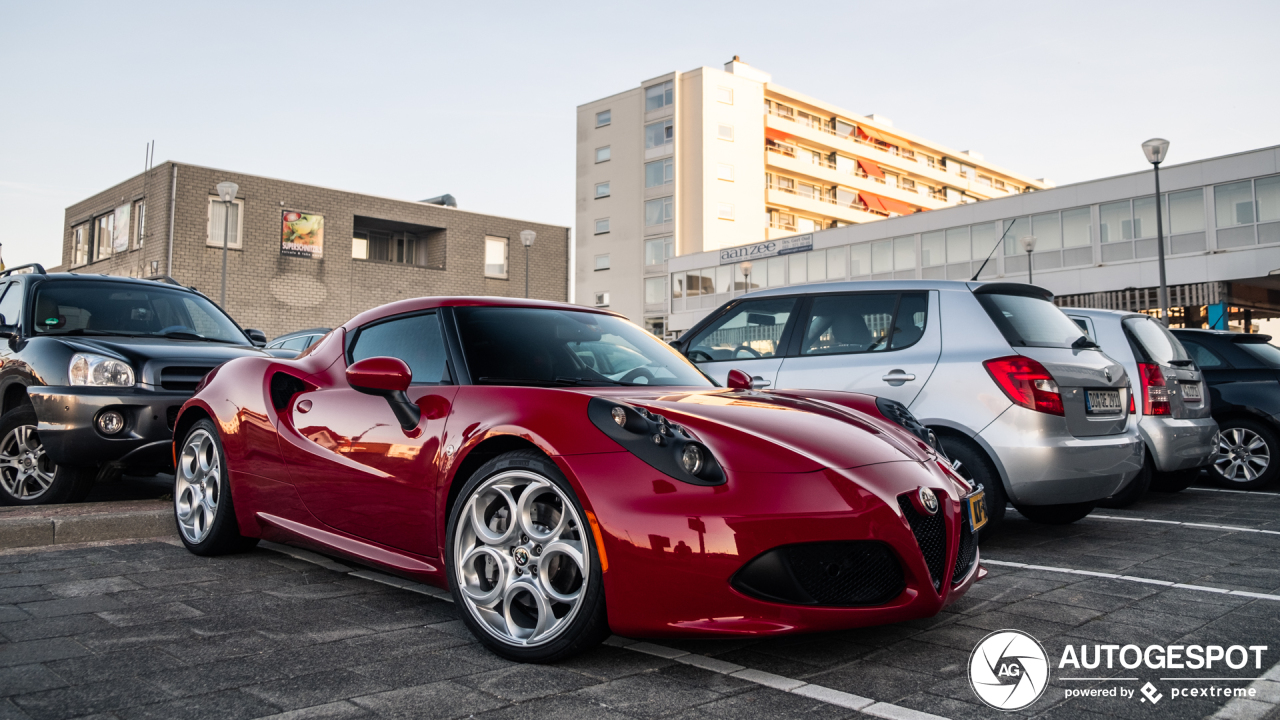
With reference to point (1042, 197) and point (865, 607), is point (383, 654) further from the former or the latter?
point (1042, 197)

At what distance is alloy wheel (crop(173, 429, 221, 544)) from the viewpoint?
14.9ft

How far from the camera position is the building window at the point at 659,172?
172 ft

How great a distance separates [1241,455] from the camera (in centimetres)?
823

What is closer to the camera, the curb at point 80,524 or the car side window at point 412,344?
the car side window at point 412,344

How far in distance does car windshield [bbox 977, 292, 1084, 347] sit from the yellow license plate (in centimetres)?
180

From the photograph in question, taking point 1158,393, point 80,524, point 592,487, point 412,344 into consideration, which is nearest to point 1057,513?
point 1158,393

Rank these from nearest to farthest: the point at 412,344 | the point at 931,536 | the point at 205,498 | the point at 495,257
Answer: the point at 931,536 → the point at 412,344 → the point at 205,498 → the point at 495,257

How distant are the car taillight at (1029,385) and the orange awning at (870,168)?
58.8m

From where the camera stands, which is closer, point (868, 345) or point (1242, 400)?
point (868, 345)

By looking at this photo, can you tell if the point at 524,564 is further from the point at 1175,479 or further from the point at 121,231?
the point at 121,231

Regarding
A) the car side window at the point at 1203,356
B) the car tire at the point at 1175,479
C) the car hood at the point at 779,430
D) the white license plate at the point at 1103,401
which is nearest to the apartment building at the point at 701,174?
the car side window at the point at 1203,356

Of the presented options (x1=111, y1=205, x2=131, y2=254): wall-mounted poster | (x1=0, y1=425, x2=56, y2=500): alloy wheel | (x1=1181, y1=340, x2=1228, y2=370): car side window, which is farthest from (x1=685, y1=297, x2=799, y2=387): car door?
(x1=111, y1=205, x2=131, y2=254): wall-mounted poster

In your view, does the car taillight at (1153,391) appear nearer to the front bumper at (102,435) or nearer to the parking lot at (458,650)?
the parking lot at (458,650)

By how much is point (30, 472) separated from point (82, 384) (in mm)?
798
